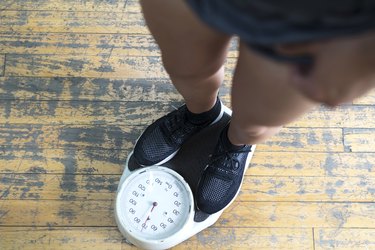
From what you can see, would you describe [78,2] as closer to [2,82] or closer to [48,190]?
[2,82]

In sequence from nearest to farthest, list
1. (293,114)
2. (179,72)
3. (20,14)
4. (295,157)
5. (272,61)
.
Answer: (272,61)
(293,114)
(179,72)
(295,157)
(20,14)

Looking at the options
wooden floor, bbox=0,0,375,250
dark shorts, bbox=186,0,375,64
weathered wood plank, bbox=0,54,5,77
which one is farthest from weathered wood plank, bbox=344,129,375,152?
weathered wood plank, bbox=0,54,5,77

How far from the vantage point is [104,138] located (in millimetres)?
1212

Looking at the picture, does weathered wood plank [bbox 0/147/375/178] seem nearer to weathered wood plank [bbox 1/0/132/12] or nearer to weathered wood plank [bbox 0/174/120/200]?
weathered wood plank [bbox 0/174/120/200]

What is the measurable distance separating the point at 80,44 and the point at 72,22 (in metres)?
0.07

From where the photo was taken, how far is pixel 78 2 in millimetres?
1336

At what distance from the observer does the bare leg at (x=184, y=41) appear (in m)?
0.65

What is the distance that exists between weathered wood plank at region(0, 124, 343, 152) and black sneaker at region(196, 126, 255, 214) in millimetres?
140

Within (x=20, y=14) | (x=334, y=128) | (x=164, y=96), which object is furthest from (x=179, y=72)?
(x=20, y=14)

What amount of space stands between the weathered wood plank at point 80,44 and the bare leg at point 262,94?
1.76 feet

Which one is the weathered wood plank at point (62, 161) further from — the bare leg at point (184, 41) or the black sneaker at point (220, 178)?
the bare leg at point (184, 41)

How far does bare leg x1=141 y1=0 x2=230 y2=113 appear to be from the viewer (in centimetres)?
65

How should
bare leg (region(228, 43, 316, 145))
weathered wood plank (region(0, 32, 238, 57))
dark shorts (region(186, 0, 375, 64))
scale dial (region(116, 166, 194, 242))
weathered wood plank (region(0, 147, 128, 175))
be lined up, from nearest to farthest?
dark shorts (region(186, 0, 375, 64)) → bare leg (region(228, 43, 316, 145)) → scale dial (region(116, 166, 194, 242)) → weathered wood plank (region(0, 147, 128, 175)) → weathered wood plank (region(0, 32, 238, 57))

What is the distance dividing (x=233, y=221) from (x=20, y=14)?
2.51 ft
